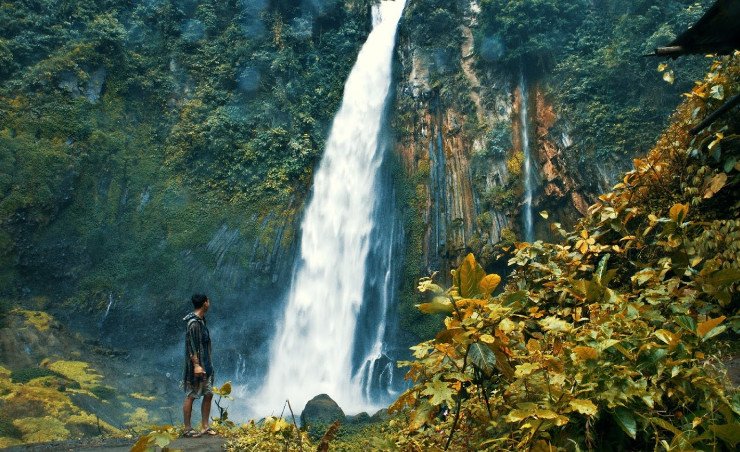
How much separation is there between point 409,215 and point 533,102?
17.1ft

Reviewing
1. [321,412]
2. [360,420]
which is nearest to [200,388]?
Result: [321,412]

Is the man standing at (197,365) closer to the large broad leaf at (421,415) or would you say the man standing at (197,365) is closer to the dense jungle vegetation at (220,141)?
the dense jungle vegetation at (220,141)

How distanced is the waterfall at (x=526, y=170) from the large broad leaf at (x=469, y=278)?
11905mm

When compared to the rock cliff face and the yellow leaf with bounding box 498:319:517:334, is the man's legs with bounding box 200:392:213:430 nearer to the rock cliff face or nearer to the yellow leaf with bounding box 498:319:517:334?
the yellow leaf with bounding box 498:319:517:334

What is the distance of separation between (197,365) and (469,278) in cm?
345

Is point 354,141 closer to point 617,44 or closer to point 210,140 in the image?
point 210,140

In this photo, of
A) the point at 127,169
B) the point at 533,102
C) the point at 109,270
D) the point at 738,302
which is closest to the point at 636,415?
the point at 738,302

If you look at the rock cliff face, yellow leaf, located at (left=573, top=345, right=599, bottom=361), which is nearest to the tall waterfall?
the rock cliff face

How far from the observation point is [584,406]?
1.85 metres

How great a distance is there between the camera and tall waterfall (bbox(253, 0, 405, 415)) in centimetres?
1516

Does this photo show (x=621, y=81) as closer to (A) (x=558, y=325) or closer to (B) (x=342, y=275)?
(B) (x=342, y=275)

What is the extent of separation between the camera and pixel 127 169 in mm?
17516

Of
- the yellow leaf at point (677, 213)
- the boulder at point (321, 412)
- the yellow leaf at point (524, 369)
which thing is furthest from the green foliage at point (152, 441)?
the boulder at point (321, 412)

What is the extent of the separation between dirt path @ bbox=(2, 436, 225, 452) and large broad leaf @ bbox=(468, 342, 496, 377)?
3.00m
